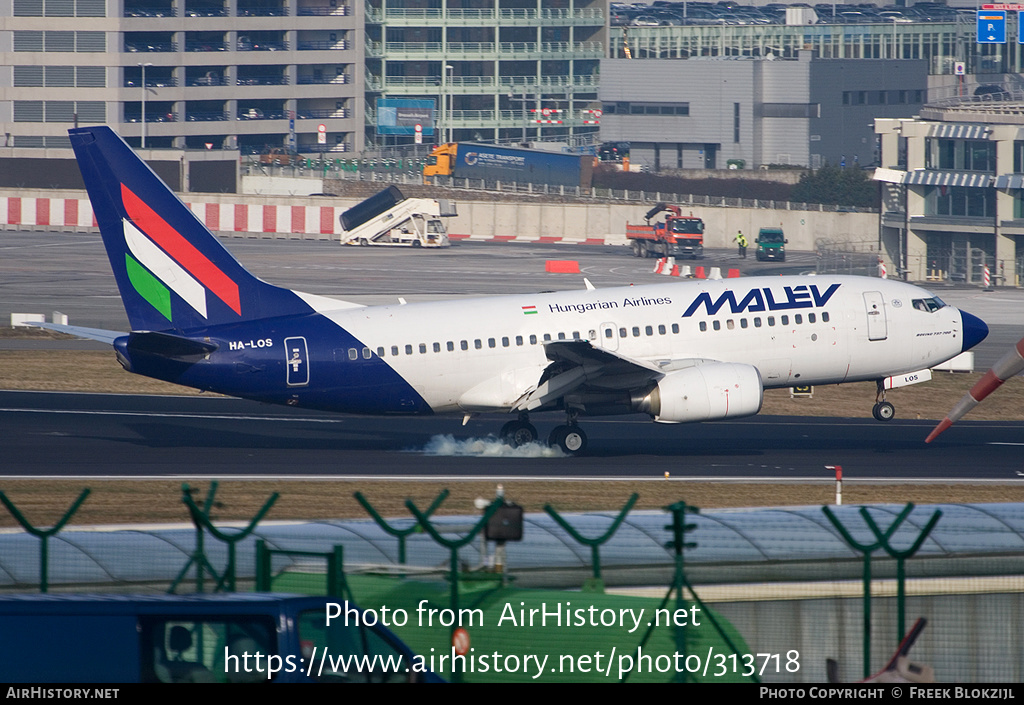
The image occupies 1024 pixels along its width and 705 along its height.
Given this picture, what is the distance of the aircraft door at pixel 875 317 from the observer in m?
37.8

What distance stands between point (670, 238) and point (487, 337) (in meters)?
70.6

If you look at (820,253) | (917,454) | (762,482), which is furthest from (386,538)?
(820,253)

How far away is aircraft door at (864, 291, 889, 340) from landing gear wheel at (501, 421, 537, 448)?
411 inches

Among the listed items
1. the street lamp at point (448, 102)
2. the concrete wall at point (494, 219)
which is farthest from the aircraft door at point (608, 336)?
the street lamp at point (448, 102)

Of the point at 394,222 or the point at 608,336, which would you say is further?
the point at 394,222

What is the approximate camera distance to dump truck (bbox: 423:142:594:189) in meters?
131

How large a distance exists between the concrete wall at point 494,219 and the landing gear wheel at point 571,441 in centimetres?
7375

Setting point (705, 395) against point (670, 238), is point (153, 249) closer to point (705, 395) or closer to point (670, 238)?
point (705, 395)

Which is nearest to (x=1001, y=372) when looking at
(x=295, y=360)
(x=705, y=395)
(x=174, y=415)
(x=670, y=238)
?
(x=705, y=395)

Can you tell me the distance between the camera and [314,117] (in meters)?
158

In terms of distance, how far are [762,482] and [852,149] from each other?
12414cm

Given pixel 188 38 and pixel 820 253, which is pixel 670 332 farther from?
pixel 188 38

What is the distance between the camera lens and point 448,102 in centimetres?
17612

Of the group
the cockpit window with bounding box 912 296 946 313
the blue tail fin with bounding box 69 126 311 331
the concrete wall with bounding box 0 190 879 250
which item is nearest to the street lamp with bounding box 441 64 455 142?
the concrete wall with bounding box 0 190 879 250
